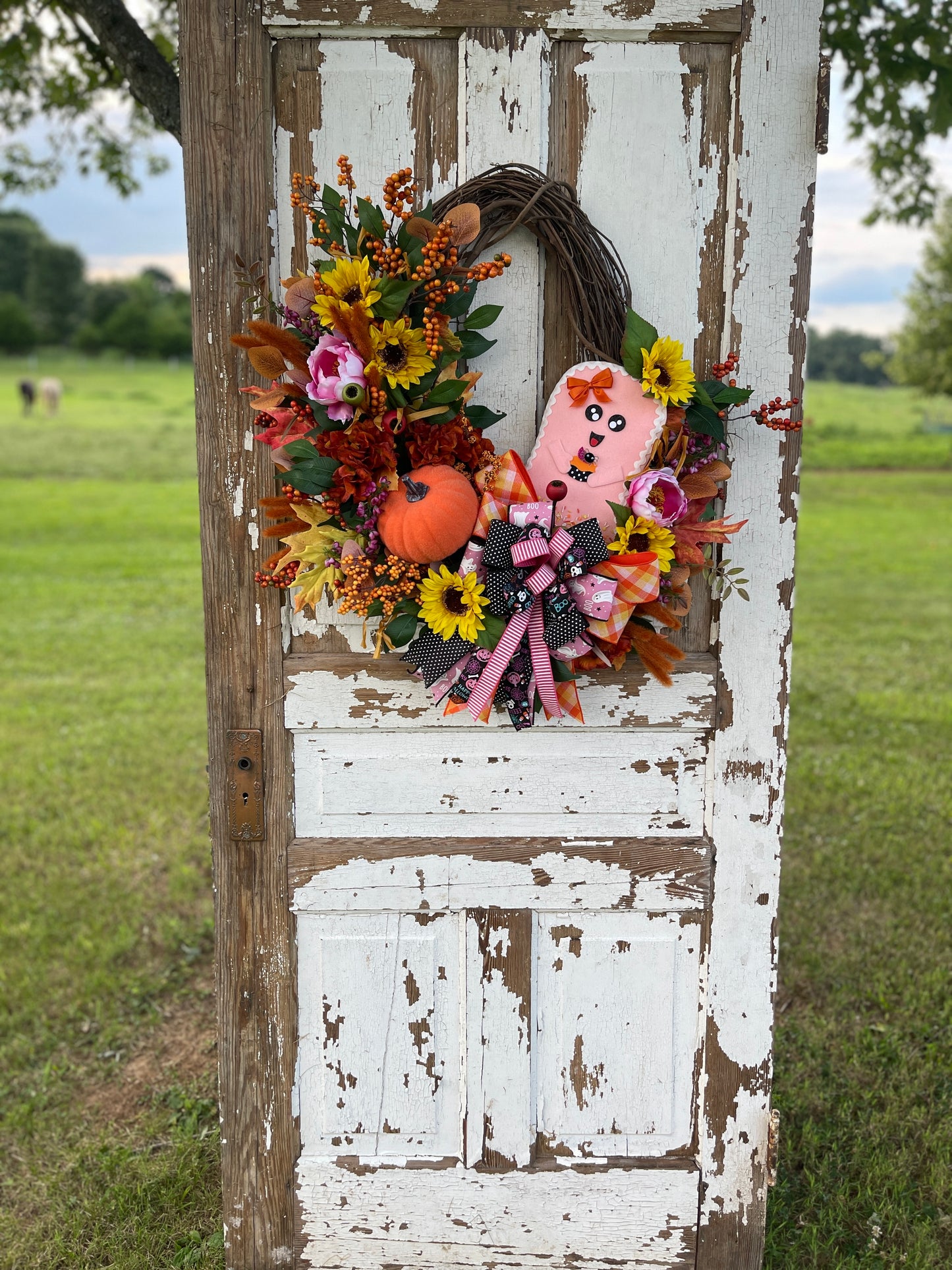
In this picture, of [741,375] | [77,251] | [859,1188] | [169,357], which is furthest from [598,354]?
[77,251]

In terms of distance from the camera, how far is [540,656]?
1.73 meters

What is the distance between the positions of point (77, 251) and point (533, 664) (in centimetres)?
5551

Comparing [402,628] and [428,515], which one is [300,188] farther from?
[402,628]

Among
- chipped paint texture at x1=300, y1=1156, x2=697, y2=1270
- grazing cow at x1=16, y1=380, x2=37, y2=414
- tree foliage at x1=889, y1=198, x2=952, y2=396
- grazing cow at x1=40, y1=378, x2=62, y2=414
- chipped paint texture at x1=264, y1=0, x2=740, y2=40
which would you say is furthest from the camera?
grazing cow at x1=40, y1=378, x2=62, y2=414

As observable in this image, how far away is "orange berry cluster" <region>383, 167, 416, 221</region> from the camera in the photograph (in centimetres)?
165

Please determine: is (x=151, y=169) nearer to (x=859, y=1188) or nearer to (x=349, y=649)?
(x=349, y=649)

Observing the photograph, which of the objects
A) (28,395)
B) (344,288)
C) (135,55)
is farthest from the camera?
(28,395)

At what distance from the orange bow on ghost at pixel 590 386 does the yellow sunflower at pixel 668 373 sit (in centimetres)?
7

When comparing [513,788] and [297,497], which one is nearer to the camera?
[297,497]

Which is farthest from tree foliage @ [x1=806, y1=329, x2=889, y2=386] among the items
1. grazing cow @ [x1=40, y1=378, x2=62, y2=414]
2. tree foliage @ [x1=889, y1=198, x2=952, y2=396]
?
grazing cow @ [x1=40, y1=378, x2=62, y2=414]

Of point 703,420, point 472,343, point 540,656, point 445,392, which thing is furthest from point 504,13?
point 540,656

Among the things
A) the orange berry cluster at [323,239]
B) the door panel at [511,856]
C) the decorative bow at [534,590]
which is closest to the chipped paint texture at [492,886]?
the door panel at [511,856]

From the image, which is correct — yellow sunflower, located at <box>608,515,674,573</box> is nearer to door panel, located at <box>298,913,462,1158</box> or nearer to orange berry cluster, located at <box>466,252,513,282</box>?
orange berry cluster, located at <box>466,252,513,282</box>

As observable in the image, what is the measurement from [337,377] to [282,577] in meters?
0.38
